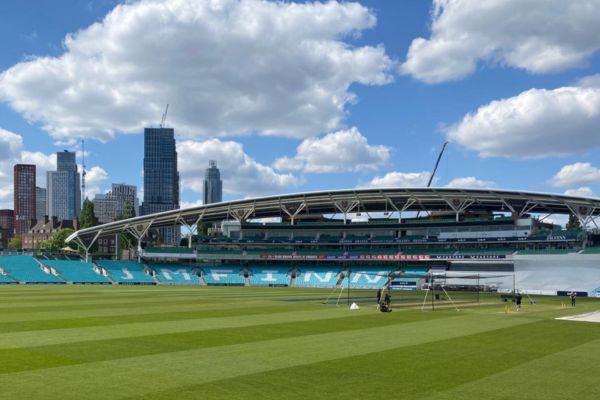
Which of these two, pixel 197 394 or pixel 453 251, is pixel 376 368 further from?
pixel 453 251

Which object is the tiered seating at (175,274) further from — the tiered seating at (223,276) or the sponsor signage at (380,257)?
the sponsor signage at (380,257)

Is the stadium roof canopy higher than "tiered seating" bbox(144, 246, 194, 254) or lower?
higher

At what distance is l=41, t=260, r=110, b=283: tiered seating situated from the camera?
303ft


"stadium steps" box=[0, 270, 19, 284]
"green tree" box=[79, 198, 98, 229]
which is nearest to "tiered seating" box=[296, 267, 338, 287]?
"stadium steps" box=[0, 270, 19, 284]

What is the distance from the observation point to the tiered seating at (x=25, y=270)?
8800 cm

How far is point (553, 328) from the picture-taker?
3077 centimetres

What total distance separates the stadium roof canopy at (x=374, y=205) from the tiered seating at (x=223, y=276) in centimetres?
1005

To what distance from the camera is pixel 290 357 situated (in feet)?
63.6

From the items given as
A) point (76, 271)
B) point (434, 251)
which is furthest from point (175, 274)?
point (434, 251)

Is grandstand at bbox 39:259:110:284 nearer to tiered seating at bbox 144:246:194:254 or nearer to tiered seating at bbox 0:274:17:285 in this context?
tiered seating at bbox 0:274:17:285

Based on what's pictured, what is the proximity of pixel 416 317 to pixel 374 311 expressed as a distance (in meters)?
4.75

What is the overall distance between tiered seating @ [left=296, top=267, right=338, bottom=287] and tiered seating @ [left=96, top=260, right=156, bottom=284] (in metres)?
26.8

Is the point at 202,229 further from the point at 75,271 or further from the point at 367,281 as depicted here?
the point at 367,281

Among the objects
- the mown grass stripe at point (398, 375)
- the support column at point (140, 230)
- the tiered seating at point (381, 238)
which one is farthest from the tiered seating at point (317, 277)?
the mown grass stripe at point (398, 375)
